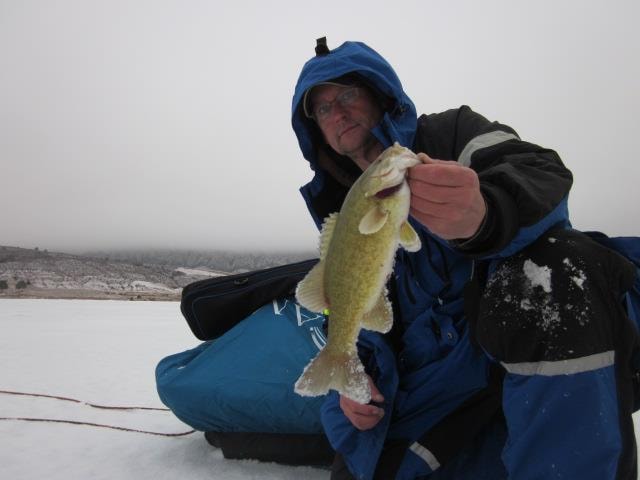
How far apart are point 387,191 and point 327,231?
17.1 inches

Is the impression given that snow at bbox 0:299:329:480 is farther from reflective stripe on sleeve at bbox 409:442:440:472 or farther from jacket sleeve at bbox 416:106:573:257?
jacket sleeve at bbox 416:106:573:257

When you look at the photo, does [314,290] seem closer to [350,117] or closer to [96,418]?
[350,117]

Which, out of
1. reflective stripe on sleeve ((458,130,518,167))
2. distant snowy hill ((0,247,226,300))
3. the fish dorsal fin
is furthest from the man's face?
distant snowy hill ((0,247,226,300))

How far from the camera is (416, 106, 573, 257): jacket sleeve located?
175cm

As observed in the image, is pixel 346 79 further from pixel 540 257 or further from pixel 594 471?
pixel 594 471

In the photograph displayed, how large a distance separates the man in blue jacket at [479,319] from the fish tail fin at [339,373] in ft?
2.01

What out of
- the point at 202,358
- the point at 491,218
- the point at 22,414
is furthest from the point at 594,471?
the point at 22,414

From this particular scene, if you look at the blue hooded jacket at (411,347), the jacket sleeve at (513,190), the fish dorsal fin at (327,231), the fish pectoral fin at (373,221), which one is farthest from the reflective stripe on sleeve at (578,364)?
the fish dorsal fin at (327,231)

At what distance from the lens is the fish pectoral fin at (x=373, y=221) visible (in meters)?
1.63

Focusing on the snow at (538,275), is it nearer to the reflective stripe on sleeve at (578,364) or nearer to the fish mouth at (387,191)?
the reflective stripe on sleeve at (578,364)

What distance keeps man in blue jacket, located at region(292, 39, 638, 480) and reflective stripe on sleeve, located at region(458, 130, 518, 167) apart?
1cm

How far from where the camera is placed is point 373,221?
165 cm

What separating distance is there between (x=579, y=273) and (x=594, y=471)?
798 mm

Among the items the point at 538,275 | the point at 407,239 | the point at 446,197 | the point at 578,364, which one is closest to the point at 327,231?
the point at 407,239
